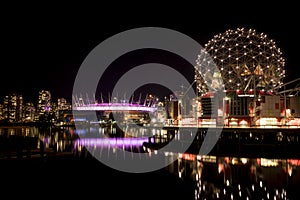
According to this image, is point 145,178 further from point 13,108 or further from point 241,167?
point 13,108

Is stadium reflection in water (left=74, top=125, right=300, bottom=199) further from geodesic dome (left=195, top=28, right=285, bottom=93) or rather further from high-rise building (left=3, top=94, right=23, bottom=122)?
high-rise building (left=3, top=94, right=23, bottom=122)

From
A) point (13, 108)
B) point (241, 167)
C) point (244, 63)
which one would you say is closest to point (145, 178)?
point (241, 167)

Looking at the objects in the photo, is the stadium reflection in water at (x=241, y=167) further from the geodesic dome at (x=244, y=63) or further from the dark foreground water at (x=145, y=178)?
the geodesic dome at (x=244, y=63)

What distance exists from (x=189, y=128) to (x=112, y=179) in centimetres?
1616

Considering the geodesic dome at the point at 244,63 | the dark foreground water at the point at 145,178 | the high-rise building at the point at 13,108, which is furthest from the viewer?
the high-rise building at the point at 13,108

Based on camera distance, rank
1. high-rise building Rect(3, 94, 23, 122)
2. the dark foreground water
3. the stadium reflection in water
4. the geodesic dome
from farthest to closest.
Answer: high-rise building Rect(3, 94, 23, 122) < the geodesic dome < the stadium reflection in water < the dark foreground water

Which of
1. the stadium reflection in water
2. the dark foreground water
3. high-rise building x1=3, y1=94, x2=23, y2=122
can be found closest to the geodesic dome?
the stadium reflection in water

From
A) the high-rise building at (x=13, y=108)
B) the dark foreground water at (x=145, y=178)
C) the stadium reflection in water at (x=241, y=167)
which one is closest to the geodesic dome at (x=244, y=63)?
the stadium reflection in water at (x=241, y=167)

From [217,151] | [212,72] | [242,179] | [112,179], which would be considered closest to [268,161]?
[217,151]

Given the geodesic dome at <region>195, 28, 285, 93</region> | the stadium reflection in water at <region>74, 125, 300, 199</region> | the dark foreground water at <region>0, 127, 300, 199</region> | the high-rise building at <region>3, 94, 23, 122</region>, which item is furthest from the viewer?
the high-rise building at <region>3, 94, 23, 122</region>

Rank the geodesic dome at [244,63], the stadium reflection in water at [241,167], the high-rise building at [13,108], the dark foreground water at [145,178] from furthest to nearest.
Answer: the high-rise building at [13,108]
the geodesic dome at [244,63]
the stadium reflection in water at [241,167]
the dark foreground water at [145,178]

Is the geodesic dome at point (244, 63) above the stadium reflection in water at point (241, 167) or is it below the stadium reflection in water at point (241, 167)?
above

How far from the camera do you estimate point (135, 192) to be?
10.6 meters

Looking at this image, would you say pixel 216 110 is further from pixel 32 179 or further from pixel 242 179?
pixel 32 179
